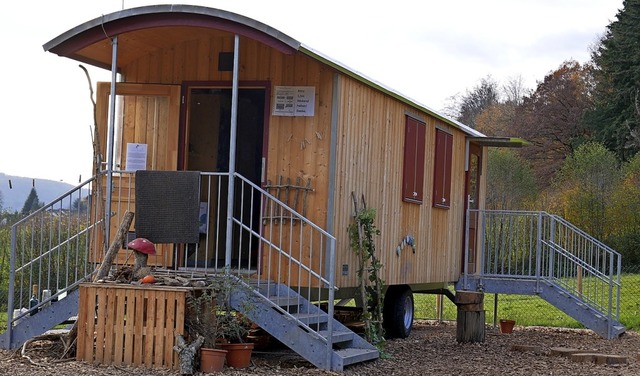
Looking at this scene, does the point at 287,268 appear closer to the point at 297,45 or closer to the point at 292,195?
the point at 292,195

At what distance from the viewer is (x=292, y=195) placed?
11477 millimetres

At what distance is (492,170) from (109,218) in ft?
92.5

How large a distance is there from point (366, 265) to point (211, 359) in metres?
3.48

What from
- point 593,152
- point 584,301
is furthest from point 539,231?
point 593,152

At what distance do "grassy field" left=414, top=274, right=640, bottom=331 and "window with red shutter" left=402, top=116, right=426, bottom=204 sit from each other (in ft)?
13.6

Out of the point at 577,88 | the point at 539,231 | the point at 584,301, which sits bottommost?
the point at 584,301

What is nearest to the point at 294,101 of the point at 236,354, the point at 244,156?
the point at 244,156

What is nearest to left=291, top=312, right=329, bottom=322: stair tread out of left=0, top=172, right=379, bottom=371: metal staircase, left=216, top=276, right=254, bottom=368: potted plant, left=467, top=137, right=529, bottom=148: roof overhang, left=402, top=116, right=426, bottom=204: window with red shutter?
left=0, top=172, right=379, bottom=371: metal staircase

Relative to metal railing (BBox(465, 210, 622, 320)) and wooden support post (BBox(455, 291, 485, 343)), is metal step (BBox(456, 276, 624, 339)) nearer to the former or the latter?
metal railing (BBox(465, 210, 622, 320))

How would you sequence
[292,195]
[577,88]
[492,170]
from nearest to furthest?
1. [292,195]
2. [492,170]
3. [577,88]

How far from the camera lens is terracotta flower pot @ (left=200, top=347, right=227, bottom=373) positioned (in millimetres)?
9570

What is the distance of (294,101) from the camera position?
11484 mm

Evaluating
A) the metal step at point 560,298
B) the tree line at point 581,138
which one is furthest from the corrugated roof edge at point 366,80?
the tree line at point 581,138

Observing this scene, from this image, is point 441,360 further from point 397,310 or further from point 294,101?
point 294,101
